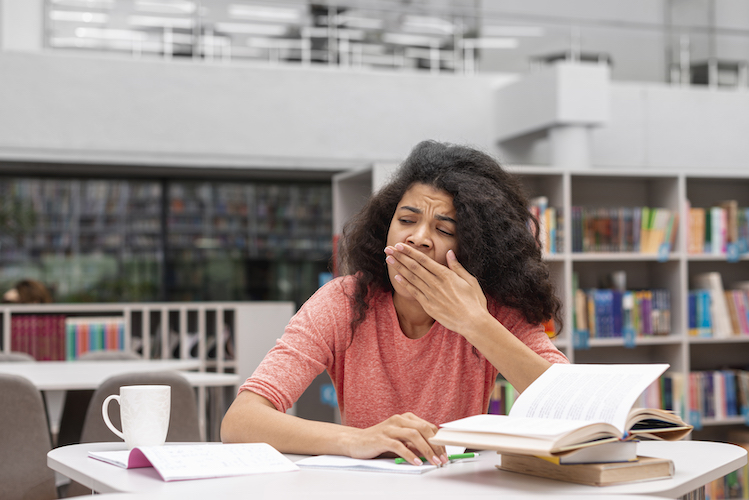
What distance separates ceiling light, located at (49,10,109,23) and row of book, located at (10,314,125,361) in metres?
2.01

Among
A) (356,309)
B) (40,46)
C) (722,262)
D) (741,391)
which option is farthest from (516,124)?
(356,309)

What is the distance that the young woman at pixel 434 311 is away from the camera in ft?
4.37

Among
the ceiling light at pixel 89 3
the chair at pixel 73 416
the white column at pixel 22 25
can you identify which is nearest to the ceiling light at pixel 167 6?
the ceiling light at pixel 89 3

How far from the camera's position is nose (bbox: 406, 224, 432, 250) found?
143cm

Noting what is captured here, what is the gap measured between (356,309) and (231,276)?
421 cm

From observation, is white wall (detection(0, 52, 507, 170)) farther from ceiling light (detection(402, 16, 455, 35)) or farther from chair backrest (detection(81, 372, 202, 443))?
chair backrest (detection(81, 372, 202, 443))

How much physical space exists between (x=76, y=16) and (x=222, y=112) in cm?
116

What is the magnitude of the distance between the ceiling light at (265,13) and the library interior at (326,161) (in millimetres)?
14

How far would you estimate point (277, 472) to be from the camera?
1.01 metres

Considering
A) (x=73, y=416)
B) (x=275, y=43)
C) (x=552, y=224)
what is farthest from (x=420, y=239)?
(x=275, y=43)

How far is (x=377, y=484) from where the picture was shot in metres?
0.94

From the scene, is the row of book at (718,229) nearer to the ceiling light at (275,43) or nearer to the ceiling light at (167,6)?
the ceiling light at (275,43)

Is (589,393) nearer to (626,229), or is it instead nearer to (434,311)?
(434,311)

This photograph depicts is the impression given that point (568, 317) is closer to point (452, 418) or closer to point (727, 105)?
point (452, 418)
